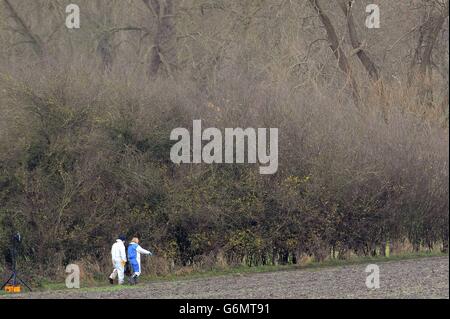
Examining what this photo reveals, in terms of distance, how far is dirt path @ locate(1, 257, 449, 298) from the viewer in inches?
926

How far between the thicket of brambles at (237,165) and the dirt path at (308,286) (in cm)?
226

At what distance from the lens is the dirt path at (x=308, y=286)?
23.5 m

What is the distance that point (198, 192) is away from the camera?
30.8 metres

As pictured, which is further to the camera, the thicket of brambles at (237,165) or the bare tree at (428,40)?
the bare tree at (428,40)

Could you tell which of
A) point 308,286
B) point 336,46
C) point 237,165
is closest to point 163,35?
point 336,46

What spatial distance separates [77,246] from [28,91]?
436 centimetres

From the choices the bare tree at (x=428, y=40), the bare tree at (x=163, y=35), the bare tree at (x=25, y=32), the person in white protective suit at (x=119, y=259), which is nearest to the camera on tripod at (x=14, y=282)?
the person in white protective suit at (x=119, y=259)

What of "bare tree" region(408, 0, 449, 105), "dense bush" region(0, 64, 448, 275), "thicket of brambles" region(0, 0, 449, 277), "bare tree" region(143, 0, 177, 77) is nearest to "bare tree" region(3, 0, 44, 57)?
"bare tree" region(143, 0, 177, 77)

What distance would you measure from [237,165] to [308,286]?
6610mm

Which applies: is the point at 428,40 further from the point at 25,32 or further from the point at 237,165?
the point at 25,32

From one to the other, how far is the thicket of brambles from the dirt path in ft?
7.42

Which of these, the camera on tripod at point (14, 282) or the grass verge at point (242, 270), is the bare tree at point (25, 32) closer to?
the grass verge at point (242, 270)
